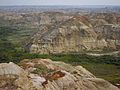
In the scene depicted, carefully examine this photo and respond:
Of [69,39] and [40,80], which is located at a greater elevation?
[40,80]

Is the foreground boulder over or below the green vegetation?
over

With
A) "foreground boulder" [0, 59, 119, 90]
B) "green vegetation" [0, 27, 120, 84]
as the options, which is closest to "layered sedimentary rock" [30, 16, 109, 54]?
"green vegetation" [0, 27, 120, 84]

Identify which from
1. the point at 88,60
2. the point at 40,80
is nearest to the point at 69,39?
the point at 88,60

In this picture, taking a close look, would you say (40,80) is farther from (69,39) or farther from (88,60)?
(69,39)

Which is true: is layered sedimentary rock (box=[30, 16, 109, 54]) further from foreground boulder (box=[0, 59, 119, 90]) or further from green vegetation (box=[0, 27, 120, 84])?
foreground boulder (box=[0, 59, 119, 90])

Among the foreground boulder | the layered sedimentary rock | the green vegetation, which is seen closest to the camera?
the foreground boulder

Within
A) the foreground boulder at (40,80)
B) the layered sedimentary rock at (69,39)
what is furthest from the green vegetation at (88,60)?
the foreground boulder at (40,80)

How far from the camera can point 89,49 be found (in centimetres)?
8594

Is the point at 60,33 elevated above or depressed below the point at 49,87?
below

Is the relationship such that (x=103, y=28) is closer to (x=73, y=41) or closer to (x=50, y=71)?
(x=73, y=41)

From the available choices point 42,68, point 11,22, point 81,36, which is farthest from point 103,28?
point 11,22

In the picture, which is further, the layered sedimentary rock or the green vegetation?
the layered sedimentary rock

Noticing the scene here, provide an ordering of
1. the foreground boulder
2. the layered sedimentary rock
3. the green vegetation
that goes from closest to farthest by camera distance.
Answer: the foreground boulder
the green vegetation
the layered sedimentary rock

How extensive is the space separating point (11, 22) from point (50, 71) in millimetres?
151189
